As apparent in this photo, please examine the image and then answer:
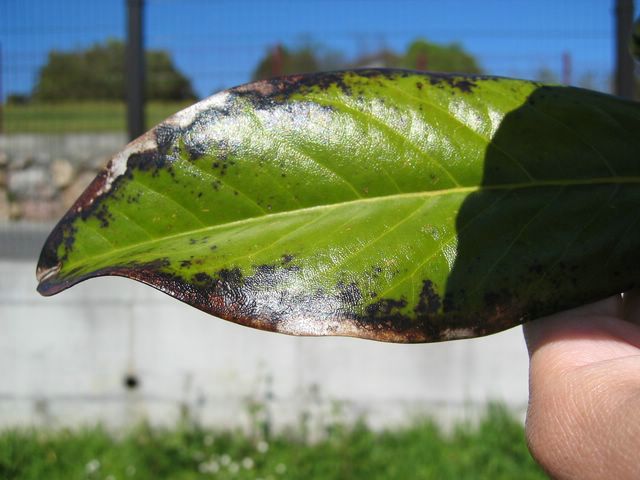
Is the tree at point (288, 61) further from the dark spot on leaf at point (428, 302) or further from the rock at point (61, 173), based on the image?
the dark spot on leaf at point (428, 302)

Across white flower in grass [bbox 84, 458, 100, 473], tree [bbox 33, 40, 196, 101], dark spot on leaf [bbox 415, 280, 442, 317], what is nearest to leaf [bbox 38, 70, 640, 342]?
dark spot on leaf [bbox 415, 280, 442, 317]

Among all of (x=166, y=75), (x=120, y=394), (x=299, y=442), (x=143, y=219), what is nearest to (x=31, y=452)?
(x=120, y=394)

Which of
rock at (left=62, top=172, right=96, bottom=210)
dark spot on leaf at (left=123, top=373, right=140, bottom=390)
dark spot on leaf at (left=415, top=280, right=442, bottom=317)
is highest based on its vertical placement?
rock at (left=62, top=172, right=96, bottom=210)

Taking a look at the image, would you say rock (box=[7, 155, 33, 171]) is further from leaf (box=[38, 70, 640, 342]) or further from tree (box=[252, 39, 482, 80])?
leaf (box=[38, 70, 640, 342])

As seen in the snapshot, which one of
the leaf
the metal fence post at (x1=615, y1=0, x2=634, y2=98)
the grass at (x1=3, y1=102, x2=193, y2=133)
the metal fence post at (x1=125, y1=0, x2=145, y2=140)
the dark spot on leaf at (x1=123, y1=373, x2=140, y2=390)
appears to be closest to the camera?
the leaf

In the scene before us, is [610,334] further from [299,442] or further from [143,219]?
[299,442]

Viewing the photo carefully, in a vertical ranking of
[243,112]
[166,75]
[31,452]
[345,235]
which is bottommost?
[31,452]

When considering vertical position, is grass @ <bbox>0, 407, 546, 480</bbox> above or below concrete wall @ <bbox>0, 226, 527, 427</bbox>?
below
